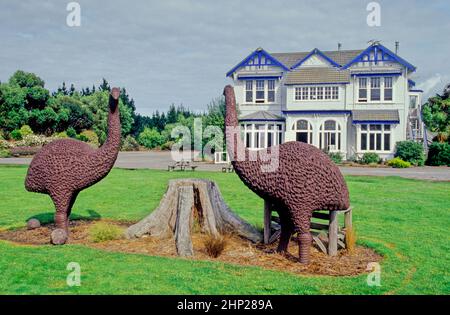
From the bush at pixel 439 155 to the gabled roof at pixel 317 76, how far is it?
772 centimetres

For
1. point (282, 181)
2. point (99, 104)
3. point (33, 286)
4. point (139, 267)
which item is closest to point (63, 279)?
point (33, 286)

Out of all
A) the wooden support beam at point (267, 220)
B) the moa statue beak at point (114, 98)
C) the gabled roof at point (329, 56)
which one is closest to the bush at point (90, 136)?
the gabled roof at point (329, 56)

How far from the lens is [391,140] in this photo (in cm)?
3044

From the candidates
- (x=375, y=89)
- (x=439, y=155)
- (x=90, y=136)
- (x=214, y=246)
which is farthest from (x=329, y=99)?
(x=214, y=246)

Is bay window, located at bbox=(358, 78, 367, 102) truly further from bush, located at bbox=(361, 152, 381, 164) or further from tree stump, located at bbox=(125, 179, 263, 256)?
tree stump, located at bbox=(125, 179, 263, 256)

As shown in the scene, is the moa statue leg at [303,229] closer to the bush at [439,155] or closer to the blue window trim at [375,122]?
the blue window trim at [375,122]

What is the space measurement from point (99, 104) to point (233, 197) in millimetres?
39695

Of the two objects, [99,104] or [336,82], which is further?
[99,104]

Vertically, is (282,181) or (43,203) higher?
(282,181)

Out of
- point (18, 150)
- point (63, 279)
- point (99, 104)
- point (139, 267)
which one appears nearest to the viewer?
point (63, 279)

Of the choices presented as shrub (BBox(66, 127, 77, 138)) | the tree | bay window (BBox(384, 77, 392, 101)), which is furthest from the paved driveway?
the tree

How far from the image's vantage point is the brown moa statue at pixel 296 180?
21.7 ft

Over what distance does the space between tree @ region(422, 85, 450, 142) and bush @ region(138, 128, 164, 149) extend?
30.9 metres
